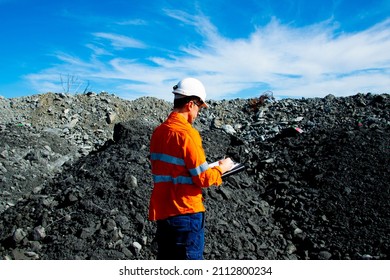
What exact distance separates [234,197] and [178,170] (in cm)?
376

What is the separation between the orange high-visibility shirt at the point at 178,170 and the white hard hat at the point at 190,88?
0.63 feet

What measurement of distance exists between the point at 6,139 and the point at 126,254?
7143mm

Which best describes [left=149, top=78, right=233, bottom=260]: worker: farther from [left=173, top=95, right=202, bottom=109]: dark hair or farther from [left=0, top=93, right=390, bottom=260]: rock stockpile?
[left=0, top=93, right=390, bottom=260]: rock stockpile

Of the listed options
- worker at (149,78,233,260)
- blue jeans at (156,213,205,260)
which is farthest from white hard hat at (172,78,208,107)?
blue jeans at (156,213,205,260)

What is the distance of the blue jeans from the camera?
3.49 metres

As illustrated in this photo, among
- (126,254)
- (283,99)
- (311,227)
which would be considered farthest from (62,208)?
(283,99)

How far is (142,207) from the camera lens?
6.27 m

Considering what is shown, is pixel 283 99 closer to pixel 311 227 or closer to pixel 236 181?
pixel 236 181

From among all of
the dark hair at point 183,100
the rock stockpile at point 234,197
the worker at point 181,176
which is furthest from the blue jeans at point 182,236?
the rock stockpile at point 234,197

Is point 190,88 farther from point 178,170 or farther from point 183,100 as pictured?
point 178,170

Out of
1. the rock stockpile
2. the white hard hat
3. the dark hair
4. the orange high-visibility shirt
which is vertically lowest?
the rock stockpile

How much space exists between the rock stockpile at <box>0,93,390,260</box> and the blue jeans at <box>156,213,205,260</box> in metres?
2.06

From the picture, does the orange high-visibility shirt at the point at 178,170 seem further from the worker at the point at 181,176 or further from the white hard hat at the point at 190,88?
the white hard hat at the point at 190,88

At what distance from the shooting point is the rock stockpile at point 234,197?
5.79 m
